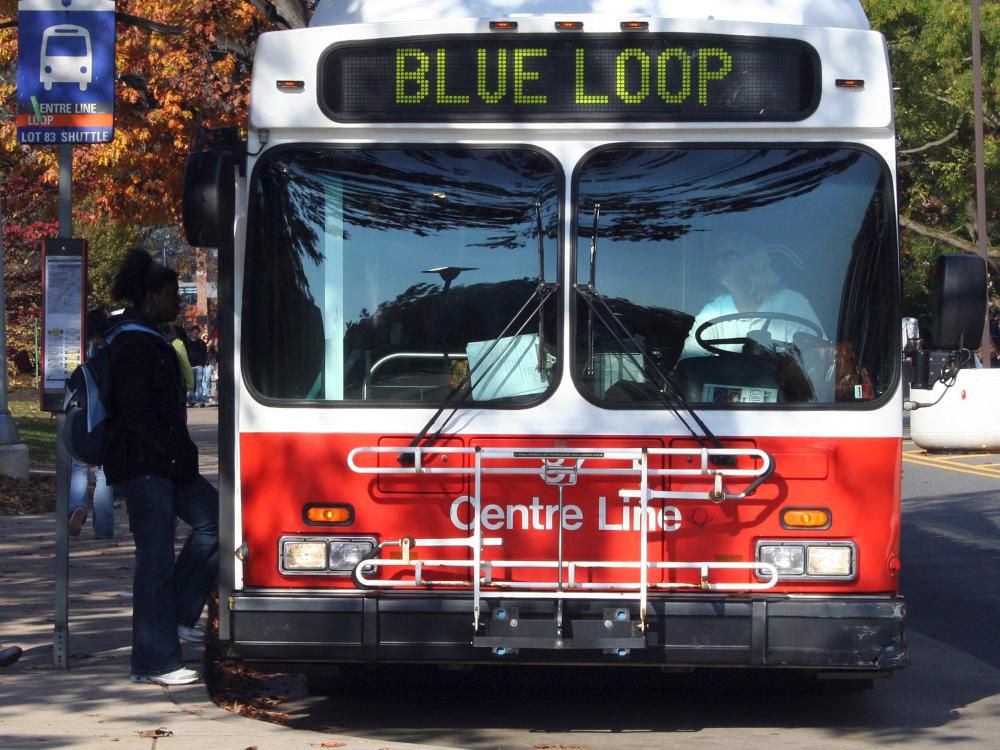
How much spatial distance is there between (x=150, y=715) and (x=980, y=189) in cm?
2678

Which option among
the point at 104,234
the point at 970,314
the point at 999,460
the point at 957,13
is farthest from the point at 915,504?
the point at 104,234

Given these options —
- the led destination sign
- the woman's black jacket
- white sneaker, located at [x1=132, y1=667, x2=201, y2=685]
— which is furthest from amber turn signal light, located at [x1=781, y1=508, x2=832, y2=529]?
white sneaker, located at [x1=132, y1=667, x2=201, y2=685]

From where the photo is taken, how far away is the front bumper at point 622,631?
19.3 ft

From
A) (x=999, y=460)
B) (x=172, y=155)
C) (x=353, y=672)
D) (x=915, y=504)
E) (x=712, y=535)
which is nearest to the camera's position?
(x=712, y=535)

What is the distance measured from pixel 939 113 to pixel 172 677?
30.3 metres

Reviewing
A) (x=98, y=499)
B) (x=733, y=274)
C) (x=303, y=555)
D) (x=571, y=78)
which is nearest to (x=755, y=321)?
(x=733, y=274)

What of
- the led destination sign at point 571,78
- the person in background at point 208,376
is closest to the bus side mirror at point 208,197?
the led destination sign at point 571,78

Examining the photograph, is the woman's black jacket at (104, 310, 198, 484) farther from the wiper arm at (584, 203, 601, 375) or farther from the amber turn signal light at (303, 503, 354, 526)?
the wiper arm at (584, 203, 601, 375)

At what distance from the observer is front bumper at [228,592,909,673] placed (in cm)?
587

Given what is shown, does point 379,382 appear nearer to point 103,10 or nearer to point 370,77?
point 370,77

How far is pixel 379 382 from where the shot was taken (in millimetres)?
6164

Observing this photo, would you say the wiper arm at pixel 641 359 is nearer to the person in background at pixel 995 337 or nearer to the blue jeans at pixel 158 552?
the blue jeans at pixel 158 552

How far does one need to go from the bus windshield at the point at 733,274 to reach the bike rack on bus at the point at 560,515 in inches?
12.1

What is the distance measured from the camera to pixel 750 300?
6141mm
